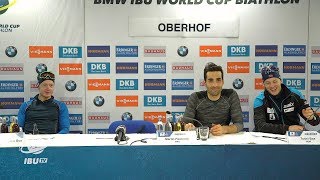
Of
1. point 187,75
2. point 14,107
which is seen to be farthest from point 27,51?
point 187,75

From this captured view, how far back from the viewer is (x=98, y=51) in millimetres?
4637

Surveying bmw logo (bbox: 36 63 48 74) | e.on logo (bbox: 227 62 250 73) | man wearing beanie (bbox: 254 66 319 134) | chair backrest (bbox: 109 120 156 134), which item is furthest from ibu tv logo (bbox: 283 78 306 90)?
bmw logo (bbox: 36 63 48 74)

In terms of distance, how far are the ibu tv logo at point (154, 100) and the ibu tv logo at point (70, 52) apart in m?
0.99

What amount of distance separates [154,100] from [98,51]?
92 centimetres

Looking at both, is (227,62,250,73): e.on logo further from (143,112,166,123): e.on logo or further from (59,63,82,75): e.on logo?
(59,63,82,75): e.on logo

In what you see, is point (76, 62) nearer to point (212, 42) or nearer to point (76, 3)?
point (76, 3)

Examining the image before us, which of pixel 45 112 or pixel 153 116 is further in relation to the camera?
pixel 153 116

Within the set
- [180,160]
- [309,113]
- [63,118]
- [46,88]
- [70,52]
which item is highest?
[70,52]

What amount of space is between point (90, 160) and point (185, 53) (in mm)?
2524

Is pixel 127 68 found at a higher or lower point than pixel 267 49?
lower

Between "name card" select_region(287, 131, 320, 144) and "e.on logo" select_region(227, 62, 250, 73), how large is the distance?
2219 mm

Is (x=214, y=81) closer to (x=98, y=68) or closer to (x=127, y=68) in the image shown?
(x=127, y=68)

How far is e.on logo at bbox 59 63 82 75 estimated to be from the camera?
4.64 metres

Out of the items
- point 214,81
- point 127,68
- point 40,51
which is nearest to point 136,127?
point 214,81
